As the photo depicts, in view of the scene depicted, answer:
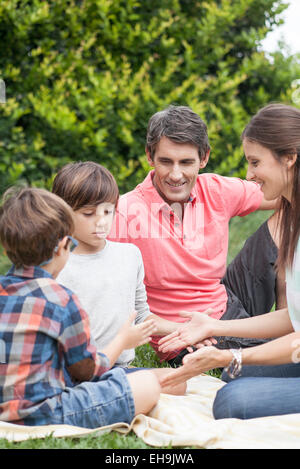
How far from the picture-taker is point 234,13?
7.07 meters

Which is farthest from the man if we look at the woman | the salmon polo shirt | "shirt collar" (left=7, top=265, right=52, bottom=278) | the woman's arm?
"shirt collar" (left=7, top=265, right=52, bottom=278)

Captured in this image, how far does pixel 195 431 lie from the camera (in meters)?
2.58

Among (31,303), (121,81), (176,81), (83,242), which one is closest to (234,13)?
(176,81)

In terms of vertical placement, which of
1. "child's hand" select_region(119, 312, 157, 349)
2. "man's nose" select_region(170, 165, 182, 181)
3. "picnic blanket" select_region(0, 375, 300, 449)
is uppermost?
"man's nose" select_region(170, 165, 182, 181)

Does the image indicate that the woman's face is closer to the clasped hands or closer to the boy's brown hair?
the clasped hands

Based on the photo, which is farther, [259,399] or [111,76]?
[111,76]

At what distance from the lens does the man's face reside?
3.69 m

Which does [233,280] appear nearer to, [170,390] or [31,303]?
[170,390]

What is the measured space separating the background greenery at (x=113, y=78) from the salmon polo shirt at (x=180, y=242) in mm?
2573

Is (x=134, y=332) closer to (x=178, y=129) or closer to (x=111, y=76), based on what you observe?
(x=178, y=129)

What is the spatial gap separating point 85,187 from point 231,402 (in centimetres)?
129

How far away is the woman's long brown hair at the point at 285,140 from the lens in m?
3.02

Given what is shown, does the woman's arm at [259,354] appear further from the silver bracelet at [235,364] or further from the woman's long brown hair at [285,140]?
the woman's long brown hair at [285,140]

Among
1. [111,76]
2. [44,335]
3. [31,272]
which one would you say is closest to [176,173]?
[31,272]
